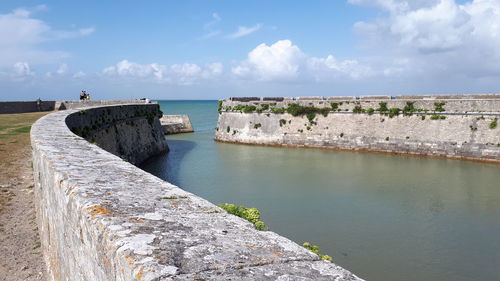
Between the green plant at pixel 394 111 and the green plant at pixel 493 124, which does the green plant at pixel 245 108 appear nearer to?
the green plant at pixel 394 111

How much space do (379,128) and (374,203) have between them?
12806mm

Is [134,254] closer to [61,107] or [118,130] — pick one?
[118,130]

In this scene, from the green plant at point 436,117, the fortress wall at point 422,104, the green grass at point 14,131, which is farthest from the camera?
the green plant at point 436,117

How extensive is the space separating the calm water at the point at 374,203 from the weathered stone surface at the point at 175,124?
14.5m

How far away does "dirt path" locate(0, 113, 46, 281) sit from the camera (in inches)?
214

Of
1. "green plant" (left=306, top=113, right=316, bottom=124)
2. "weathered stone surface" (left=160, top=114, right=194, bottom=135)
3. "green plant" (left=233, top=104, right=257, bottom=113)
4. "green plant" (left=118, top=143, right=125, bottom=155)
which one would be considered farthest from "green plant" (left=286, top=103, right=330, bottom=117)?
"weathered stone surface" (left=160, top=114, right=194, bottom=135)

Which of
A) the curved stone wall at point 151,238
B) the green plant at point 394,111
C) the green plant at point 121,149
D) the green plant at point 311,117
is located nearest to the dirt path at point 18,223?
the curved stone wall at point 151,238

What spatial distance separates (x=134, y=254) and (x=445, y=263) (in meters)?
8.27

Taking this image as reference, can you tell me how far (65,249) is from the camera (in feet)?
11.3

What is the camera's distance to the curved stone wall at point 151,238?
1873mm

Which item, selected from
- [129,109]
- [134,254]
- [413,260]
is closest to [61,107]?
[129,109]

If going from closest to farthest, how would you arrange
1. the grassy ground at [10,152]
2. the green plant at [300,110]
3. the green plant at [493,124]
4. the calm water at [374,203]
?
the calm water at [374,203]
the grassy ground at [10,152]
the green plant at [493,124]
the green plant at [300,110]

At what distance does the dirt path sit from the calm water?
570 centimetres

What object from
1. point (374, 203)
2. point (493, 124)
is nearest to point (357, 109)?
point (493, 124)
